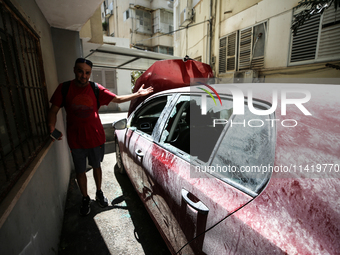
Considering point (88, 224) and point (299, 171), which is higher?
point (299, 171)

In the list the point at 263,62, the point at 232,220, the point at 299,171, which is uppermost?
the point at 263,62

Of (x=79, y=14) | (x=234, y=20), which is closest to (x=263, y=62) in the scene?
(x=234, y=20)

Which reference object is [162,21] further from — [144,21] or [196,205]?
[196,205]

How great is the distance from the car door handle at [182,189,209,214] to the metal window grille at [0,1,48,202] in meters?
1.05

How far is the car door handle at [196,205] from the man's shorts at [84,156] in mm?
1660

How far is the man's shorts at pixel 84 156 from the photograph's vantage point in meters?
2.34

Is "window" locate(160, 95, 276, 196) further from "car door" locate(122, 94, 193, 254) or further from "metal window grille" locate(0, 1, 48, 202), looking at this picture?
"metal window grille" locate(0, 1, 48, 202)

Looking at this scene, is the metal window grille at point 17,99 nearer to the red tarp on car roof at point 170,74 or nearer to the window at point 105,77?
the red tarp on car roof at point 170,74

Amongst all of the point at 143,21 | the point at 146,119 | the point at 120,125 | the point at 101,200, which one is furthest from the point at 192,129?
the point at 143,21

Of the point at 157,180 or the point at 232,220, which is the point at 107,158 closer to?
the point at 157,180

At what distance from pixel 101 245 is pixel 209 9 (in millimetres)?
9500

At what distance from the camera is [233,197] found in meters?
0.95

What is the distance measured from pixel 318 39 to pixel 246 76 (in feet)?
7.42

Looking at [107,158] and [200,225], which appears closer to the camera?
[200,225]
